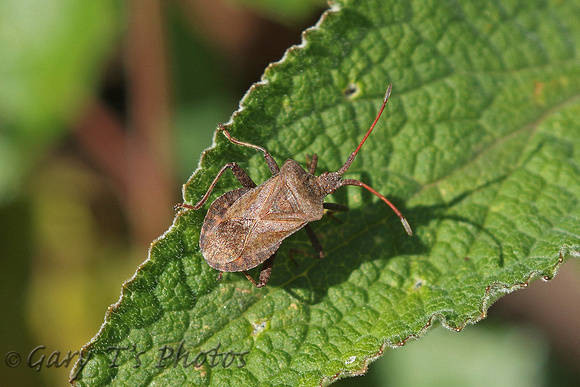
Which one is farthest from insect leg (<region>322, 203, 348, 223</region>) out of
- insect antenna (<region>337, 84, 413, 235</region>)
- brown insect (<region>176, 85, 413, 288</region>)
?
insect antenna (<region>337, 84, 413, 235</region>)

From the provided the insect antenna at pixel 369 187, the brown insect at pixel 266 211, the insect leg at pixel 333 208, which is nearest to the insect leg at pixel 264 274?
the brown insect at pixel 266 211

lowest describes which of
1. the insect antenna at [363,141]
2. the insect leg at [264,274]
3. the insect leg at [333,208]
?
the insect leg at [264,274]

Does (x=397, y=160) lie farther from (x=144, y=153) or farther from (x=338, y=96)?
(x=144, y=153)

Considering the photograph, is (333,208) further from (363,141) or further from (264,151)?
(264,151)

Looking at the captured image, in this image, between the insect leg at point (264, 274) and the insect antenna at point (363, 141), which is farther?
the insect antenna at point (363, 141)

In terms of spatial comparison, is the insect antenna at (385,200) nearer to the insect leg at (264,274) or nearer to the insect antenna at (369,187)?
the insect antenna at (369,187)

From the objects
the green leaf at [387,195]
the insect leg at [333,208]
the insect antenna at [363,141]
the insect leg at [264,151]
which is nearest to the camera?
the green leaf at [387,195]

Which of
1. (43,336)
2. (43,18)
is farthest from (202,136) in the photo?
(43,336)
